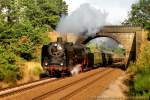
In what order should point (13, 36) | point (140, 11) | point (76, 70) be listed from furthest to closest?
point (140, 11) < point (76, 70) < point (13, 36)

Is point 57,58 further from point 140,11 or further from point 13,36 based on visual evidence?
point 140,11

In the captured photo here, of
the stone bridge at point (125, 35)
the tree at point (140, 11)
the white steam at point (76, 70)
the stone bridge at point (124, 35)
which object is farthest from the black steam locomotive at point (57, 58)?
the tree at point (140, 11)

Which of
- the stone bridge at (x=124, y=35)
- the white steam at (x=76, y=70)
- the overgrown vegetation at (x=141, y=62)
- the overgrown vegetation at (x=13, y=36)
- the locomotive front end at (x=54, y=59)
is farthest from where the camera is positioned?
the stone bridge at (x=124, y=35)

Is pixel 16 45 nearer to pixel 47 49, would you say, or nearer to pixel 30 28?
pixel 30 28

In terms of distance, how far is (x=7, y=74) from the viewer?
84.4 feet

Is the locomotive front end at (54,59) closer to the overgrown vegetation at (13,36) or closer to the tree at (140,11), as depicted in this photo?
the overgrown vegetation at (13,36)

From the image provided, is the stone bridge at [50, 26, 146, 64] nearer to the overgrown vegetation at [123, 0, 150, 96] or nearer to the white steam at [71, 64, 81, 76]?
the overgrown vegetation at [123, 0, 150, 96]

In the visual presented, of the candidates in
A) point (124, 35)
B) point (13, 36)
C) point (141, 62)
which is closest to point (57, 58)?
point (13, 36)

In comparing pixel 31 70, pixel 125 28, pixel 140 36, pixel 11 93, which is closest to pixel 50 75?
pixel 31 70

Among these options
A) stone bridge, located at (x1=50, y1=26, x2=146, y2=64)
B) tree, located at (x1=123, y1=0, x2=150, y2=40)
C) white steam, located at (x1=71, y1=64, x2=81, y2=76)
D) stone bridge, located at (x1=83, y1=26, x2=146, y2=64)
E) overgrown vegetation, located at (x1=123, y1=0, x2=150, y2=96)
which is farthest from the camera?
tree, located at (x1=123, y1=0, x2=150, y2=40)

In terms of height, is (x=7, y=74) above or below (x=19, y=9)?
below

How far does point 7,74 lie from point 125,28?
38.7 meters

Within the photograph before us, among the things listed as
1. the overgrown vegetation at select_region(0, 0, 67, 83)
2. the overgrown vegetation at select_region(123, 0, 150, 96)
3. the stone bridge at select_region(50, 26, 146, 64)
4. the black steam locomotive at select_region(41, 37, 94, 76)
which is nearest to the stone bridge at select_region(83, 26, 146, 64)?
the stone bridge at select_region(50, 26, 146, 64)

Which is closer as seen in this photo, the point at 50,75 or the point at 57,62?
the point at 57,62
